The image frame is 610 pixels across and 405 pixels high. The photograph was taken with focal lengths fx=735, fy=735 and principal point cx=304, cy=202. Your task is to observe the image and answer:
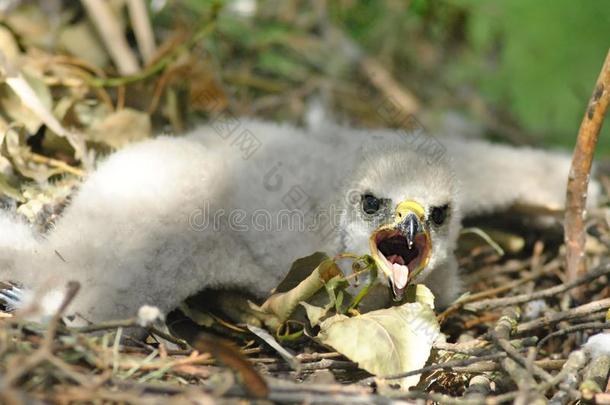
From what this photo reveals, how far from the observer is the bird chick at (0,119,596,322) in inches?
116

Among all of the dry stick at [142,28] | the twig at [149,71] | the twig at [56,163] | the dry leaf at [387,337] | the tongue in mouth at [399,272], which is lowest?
the dry leaf at [387,337]

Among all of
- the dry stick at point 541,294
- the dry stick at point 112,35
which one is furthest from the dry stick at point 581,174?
the dry stick at point 112,35

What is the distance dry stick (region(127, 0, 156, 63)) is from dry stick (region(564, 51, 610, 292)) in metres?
2.56

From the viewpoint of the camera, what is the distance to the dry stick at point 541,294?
3.25 meters

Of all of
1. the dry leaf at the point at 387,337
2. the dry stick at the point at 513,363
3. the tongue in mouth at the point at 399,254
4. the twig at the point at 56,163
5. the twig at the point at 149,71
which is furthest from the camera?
the twig at the point at 149,71

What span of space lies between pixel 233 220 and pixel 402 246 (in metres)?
0.79

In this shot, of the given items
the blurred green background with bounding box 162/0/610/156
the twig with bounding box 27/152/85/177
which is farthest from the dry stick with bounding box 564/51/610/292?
the twig with bounding box 27/152/85/177

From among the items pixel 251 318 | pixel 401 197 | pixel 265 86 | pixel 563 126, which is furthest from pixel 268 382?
pixel 563 126

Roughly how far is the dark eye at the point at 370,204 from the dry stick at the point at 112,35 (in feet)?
5.98

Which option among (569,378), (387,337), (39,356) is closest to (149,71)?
(387,337)

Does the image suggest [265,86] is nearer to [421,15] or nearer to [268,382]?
[421,15]

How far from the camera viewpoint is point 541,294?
3352 mm

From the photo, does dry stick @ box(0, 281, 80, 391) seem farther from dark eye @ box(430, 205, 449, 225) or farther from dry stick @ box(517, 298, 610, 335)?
dry stick @ box(517, 298, 610, 335)

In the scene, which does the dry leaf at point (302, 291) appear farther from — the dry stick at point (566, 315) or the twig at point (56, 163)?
the twig at point (56, 163)
